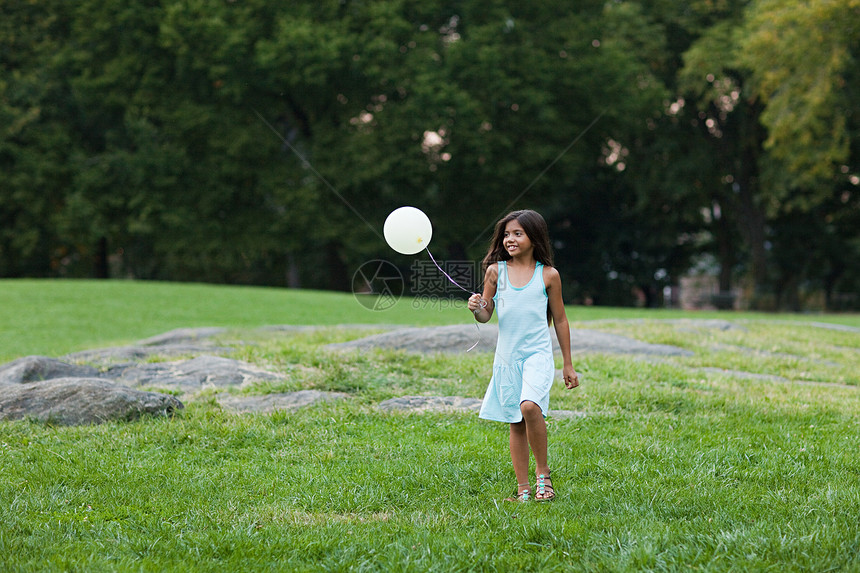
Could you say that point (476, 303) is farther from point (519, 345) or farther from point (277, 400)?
point (277, 400)

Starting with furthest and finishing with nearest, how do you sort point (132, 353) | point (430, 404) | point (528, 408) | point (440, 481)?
point (132, 353), point (430, 404), point (440, 481), point (528, 408)

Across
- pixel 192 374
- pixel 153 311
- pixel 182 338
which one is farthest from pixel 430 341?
pixel 153 311

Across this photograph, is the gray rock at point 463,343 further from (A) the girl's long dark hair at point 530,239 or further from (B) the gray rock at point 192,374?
(A) the girl's long dark hair at point 530,239

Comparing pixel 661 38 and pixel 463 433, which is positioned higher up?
pixel 661 38

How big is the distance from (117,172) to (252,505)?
83.5ft

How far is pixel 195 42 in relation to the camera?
979 inches

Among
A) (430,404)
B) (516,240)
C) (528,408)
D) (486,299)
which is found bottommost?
(430,404)

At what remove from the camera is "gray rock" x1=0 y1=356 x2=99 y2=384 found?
714 centimetres

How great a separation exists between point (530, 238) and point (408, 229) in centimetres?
83

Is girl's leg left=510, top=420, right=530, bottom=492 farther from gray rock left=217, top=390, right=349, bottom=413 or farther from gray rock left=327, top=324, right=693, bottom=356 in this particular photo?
gray rock left=327, top=324, right=693, bottom=356

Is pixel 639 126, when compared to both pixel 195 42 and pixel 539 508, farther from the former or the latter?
pixel 539 508

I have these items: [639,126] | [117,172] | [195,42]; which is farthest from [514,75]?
[117,172]

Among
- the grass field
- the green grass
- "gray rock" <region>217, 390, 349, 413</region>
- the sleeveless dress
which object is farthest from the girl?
the green grass

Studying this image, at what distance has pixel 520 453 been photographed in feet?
14.5
